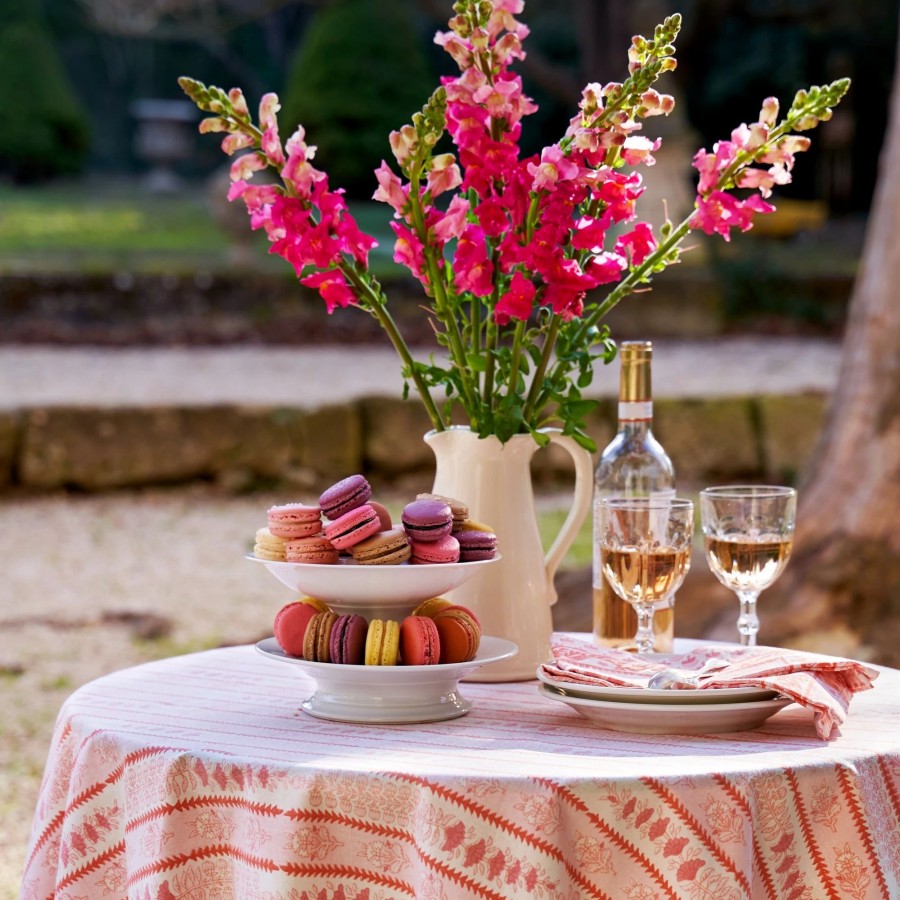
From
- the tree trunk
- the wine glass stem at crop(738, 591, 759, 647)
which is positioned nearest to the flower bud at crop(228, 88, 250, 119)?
the wine glass stem at crop(738, 591, 759, 647)

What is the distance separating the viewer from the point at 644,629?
1.89 metres

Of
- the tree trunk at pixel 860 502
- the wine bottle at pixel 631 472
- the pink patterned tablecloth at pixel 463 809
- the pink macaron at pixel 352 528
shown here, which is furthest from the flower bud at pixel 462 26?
the tree trunk at pixel 860 502

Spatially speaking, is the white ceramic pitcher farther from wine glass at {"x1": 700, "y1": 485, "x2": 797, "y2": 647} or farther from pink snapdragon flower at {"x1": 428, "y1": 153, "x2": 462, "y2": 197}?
pink snapdragon flower at {"x1": 428, "y1": 153, "x2": 462, "y2": 197}

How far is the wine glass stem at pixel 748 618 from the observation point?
6.26 feet

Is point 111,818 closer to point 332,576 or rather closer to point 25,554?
point 332,576

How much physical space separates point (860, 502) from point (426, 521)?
114 inches

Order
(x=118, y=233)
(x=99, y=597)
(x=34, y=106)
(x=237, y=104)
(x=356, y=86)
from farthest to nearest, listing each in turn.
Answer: (x=34, y=106), (x=356, y=86), (x=118, y=233), (x=99, y=597), (x=237, y=104)

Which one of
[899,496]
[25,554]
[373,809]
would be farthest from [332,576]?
[25,554]

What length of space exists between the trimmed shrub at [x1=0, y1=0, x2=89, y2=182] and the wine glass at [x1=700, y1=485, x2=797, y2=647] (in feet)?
51.8

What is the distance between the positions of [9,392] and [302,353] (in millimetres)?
2596

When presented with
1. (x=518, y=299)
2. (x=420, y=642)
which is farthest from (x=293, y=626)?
(x=518, y=299)

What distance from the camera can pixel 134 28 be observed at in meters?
14.1

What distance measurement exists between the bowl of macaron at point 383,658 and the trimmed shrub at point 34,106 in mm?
15840

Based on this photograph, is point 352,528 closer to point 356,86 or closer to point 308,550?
point 308,550
